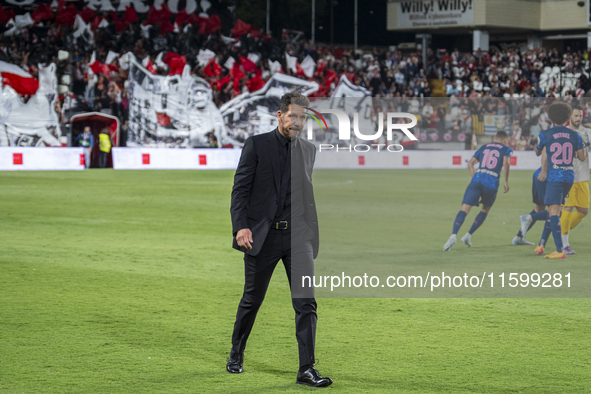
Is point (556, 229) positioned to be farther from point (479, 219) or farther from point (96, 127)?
point (96, 127)

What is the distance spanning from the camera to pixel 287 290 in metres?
9.21

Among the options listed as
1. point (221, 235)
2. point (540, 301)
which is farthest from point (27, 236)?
→ point (540, 301)

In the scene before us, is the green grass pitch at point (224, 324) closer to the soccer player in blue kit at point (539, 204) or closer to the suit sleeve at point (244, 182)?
the soccer player in blue kit at point (539, 204)

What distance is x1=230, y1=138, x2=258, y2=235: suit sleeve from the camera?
557cm

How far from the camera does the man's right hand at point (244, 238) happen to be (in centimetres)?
551

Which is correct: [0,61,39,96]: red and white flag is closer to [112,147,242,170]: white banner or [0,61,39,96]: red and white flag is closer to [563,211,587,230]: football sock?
[112,147,242,170]: white banner

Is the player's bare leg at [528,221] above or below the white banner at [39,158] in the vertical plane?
below

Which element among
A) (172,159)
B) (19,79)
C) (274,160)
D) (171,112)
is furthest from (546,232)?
(19,79)

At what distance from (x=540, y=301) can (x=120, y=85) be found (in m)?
26.6

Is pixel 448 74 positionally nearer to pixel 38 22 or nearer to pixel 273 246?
pixel 38 22

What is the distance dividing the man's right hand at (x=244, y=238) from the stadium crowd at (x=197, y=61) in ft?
81.3

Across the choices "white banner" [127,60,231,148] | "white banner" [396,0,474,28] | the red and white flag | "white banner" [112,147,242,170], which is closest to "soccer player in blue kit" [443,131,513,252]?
"white banner" [112,147,242,170]

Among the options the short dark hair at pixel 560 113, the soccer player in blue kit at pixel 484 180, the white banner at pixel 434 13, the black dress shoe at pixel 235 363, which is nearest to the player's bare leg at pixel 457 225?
the soccer player in blue kit at pixel 484 180

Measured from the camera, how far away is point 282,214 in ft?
18.4
